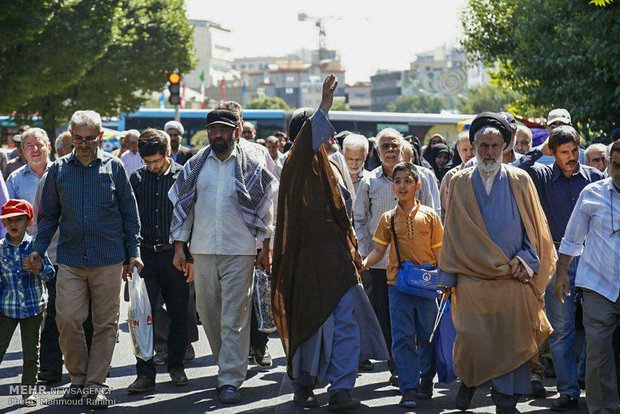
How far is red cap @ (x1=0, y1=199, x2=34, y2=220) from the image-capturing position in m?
9.16

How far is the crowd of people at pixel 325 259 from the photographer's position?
7.92 meters

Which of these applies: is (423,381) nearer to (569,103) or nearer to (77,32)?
(569,103)

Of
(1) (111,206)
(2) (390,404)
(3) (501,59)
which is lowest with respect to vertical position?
(2) (390,404)

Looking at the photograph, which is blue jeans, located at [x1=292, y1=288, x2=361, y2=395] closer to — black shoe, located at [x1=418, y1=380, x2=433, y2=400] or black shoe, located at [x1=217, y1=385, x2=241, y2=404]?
black shoe, located at [x1=217, y1=385, x2=241, y2=404]

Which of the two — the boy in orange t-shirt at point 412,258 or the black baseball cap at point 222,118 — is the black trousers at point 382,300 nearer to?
the boy in orange t-shirt at point 412,258

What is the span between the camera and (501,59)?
94.8 feet

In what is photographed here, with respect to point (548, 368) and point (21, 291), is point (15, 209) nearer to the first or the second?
point (21, 291)

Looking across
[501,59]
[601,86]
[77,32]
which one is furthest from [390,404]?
[77,32]

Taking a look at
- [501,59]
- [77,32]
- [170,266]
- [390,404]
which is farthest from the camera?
[77,32]

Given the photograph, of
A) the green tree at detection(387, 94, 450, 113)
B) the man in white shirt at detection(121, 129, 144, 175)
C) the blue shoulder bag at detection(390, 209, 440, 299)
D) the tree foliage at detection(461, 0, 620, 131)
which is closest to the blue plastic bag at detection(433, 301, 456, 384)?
the blue shoulder bag at detection(390, 209, 440, 299)

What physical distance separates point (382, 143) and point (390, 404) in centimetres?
232

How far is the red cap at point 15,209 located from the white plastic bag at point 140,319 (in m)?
0.96

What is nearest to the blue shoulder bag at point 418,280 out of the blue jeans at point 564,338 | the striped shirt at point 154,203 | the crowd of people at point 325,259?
the crowd of people at point 325,259

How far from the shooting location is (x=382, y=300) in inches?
382
